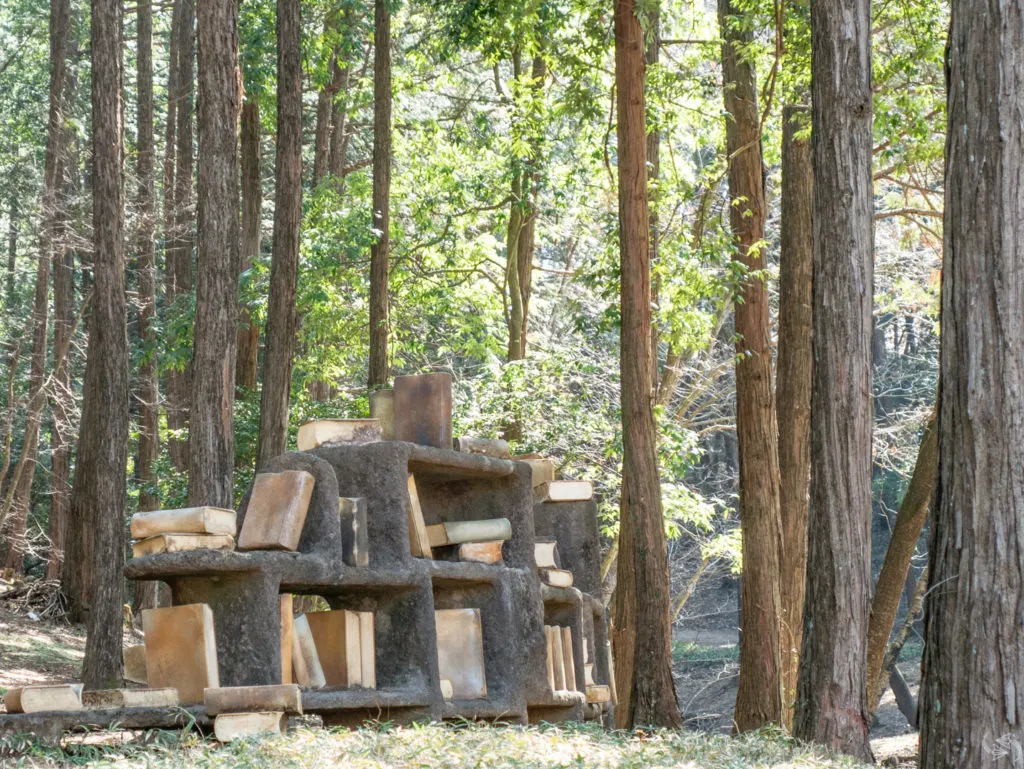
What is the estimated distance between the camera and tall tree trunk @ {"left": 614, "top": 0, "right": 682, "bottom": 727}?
27.6ft

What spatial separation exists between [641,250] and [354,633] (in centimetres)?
423

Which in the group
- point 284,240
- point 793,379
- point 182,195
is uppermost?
point 182,195

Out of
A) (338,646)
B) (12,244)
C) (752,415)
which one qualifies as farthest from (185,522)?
(12,244)

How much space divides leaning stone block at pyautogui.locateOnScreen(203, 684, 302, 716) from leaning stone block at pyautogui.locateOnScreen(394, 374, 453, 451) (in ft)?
6.34

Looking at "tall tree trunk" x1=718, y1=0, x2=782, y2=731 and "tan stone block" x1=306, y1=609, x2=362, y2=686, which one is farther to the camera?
"tall tree trunk" x1=718, y1=0, x2=782, y2=731

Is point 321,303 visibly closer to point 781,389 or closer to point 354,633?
point 781,389

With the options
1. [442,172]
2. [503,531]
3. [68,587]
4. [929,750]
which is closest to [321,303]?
[442,172]

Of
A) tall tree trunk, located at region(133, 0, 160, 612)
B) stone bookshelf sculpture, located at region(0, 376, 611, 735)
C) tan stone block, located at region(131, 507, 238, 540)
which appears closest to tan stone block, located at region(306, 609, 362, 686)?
stone bookshelf sculpture, located at region(0, 376, 611, 735)

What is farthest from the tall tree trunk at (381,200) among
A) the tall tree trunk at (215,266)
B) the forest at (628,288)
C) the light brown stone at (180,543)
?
the light brown stone at (180,543)

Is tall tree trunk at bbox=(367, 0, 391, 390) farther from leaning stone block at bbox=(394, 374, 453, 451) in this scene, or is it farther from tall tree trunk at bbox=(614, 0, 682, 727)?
leaning stone block at bbox=(394, 374, 453, 451)

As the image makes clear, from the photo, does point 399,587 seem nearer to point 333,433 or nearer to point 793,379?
point 333,433

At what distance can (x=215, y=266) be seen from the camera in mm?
10797

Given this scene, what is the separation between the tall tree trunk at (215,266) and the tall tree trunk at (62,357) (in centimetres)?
824

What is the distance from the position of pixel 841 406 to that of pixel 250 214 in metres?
14.3
